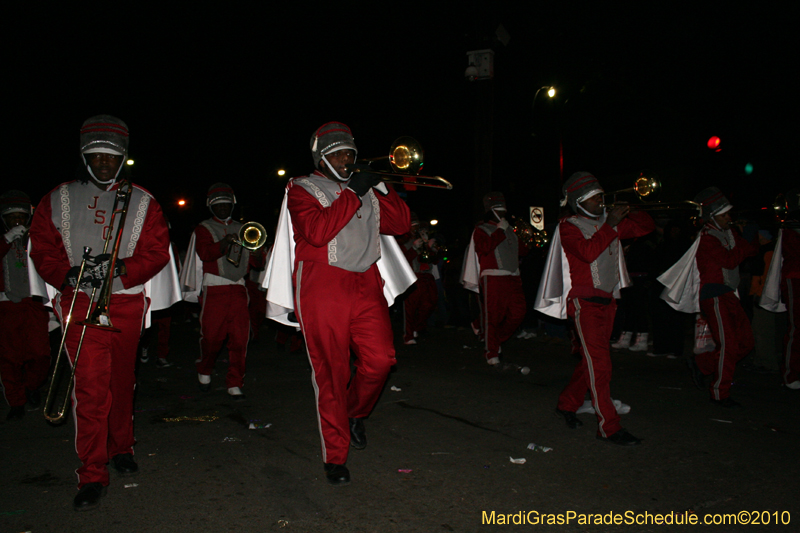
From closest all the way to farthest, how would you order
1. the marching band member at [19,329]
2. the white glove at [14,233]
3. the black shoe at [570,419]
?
the black shoe at [570,419], the marching band member at [19,329], the white glove at [14,233]

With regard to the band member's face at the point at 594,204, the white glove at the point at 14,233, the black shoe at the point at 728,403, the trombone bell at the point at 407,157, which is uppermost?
the trombone bell at the point at 407,157

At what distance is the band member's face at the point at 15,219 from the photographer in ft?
20.5

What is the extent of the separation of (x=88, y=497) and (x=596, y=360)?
3.66 metres

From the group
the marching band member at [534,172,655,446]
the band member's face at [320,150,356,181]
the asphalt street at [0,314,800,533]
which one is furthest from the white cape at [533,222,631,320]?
the band member's face at [320,150,356,181]

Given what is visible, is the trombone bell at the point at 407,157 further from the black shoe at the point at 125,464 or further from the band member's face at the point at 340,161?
the black shoe at the point at 125,464

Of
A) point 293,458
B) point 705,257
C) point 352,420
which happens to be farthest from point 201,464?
point 705,257

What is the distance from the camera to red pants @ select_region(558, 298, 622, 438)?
4555 mm

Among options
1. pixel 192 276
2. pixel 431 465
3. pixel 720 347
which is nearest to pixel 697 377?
pixel 720 347

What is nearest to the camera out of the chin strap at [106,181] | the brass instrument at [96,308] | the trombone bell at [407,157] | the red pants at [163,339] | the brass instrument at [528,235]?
the brass instrument at [96,308]

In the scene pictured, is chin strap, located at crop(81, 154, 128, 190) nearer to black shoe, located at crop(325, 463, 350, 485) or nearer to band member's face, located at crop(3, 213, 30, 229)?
black shoe, located at crop(325, 463, 350, 485)

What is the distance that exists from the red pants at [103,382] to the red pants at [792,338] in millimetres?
6453

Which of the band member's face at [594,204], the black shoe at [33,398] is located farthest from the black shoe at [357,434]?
the black shoe at [33,398]

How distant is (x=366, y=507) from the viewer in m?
3.40

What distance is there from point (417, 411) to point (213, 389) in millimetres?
2546
